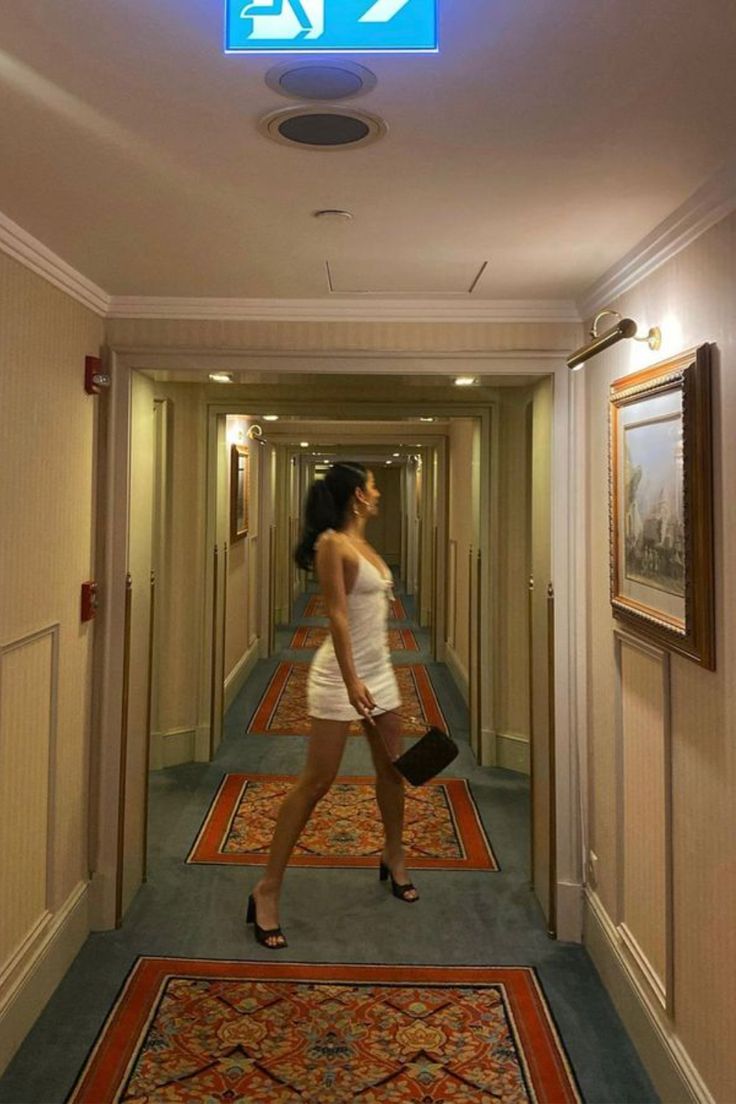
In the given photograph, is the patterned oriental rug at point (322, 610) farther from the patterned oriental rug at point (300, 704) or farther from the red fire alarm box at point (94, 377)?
the red fire alarm box at point (94, 377)

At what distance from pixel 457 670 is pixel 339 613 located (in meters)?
3.73

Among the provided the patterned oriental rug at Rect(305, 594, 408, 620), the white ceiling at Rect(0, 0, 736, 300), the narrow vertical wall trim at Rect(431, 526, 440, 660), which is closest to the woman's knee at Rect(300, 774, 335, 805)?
the white ceiling at Rect(0, 0, 736, 300)

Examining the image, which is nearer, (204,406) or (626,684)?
(626,684)

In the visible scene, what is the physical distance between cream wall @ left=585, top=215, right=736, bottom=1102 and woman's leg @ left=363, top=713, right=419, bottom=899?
2.25 ft

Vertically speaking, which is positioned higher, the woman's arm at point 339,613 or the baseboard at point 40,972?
the woman's arm at point 339,613

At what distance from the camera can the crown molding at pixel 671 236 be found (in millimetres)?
1602

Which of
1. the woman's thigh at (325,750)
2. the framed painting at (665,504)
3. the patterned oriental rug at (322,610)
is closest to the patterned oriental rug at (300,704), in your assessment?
the woman's thigh at (325,750)

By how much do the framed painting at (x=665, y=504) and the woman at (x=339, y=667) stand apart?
33.2 inches

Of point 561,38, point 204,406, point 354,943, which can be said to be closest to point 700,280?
point 561,38

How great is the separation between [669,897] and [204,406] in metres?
3.42

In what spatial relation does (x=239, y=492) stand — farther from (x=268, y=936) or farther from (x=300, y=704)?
(x=268, y=936)

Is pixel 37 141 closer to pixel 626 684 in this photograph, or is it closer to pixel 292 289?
pixel 292 289

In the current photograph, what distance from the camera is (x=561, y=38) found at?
115 cm

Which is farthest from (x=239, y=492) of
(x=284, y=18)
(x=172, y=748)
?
(x=284, y=18)
